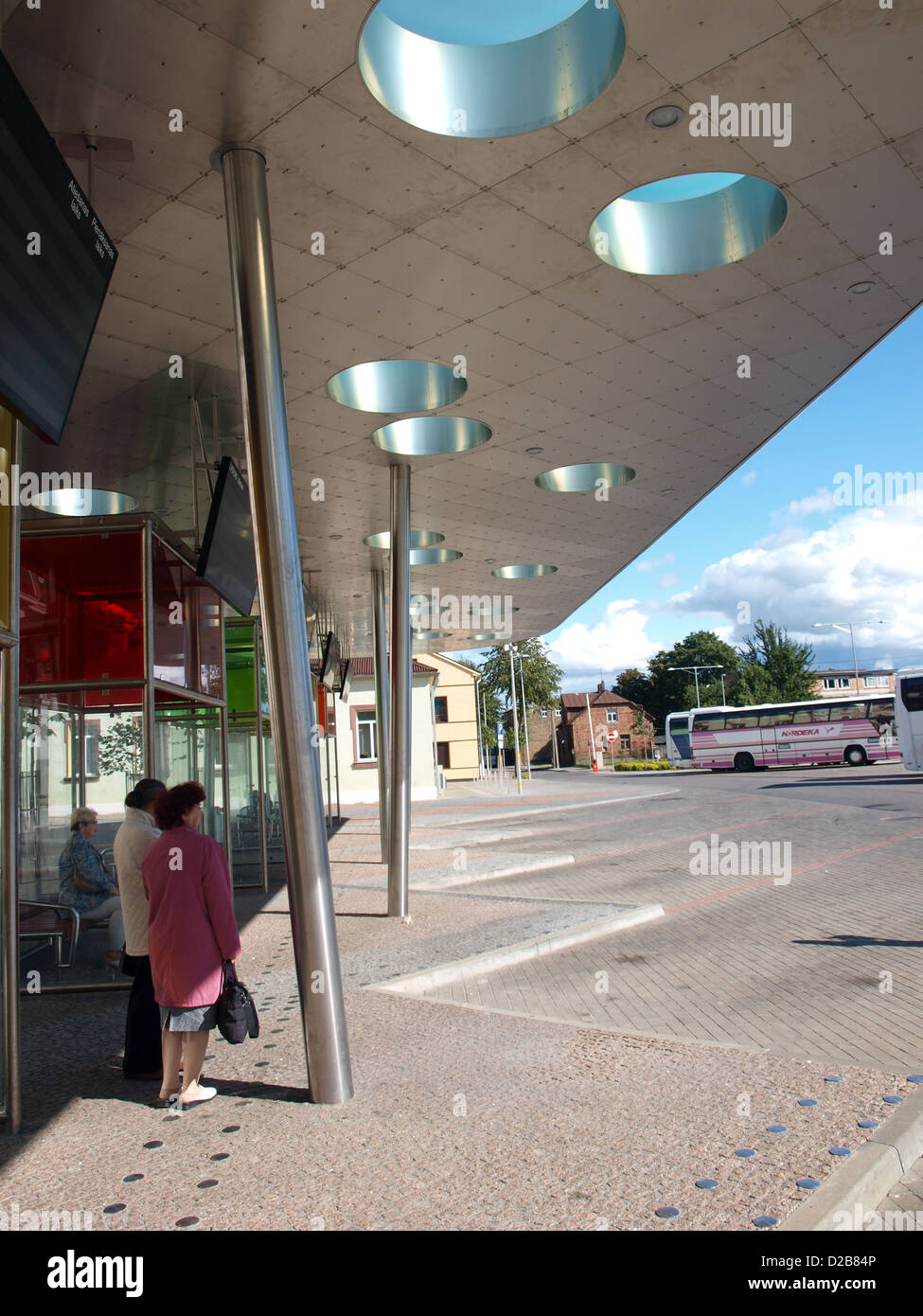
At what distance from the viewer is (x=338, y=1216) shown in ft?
11.8

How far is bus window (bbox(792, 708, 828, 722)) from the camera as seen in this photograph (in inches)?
1821

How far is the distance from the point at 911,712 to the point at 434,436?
25.5m

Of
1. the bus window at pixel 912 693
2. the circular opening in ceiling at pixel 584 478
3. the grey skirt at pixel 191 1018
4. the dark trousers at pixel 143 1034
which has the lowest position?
the dark trousers at pixel 143 1034

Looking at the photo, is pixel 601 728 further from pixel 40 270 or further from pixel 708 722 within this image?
pixel 40 270

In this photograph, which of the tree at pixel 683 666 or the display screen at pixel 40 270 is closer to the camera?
the display screen at pixel 40 270

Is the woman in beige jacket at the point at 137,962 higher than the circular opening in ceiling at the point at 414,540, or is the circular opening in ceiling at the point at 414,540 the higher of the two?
the circular opening in ceiling at the point at 414,540

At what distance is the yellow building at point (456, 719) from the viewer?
51.3m

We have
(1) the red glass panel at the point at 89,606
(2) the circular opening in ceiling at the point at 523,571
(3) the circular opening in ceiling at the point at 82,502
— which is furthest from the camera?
(2) the circular opening in ceiling at the point at 523,571

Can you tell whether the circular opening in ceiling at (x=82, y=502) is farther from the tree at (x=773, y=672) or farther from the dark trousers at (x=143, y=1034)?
the tree at (x=773, y=672)

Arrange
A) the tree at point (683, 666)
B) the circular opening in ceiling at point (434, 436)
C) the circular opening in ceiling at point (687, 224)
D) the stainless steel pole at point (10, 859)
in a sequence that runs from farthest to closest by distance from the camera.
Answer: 1. the tree at point (683, 666)
2. the circular opening in ceiling at point (434, 436)
3. the circular opening in ceiling at point (687, 224)
4. the stainless steel pole at point (10, 859)

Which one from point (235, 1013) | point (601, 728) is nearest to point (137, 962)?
point (235, 1013)

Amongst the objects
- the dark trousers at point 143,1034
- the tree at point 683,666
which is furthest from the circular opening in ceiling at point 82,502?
the tree at point 683,666

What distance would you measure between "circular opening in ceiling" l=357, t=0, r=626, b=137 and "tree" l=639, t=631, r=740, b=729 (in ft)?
318
